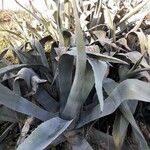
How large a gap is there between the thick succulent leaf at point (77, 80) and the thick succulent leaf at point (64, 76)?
0.09 metres

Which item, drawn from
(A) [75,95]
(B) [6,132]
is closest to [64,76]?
(A) [75,95]

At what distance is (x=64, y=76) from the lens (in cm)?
167

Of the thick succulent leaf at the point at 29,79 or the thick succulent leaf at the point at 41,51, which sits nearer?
the thick succulent leaf at the point at 29,79

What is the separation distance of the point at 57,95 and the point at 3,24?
4.41ft

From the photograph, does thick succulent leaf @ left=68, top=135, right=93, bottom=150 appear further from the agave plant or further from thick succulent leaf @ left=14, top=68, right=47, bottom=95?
thick succulent leaf @ left=14, top=68, right=47, bottom=95

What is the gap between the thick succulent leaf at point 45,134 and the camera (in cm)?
141

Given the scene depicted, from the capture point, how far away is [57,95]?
1.84 meters

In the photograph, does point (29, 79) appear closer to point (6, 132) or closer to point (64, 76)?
point (64, 76)

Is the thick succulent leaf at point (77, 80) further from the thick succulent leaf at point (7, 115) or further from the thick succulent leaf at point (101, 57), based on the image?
the thick succulent leaf at point (7, 115)

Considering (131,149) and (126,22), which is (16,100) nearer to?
(131,149)

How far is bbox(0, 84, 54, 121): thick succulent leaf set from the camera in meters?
1.53

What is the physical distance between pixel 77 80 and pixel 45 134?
0.22 m

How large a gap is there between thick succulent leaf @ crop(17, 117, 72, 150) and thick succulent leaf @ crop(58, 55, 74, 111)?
0.42ft

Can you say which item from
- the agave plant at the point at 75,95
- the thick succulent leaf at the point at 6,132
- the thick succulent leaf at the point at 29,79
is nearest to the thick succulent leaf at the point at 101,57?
the agave plant at the point at 75,95
